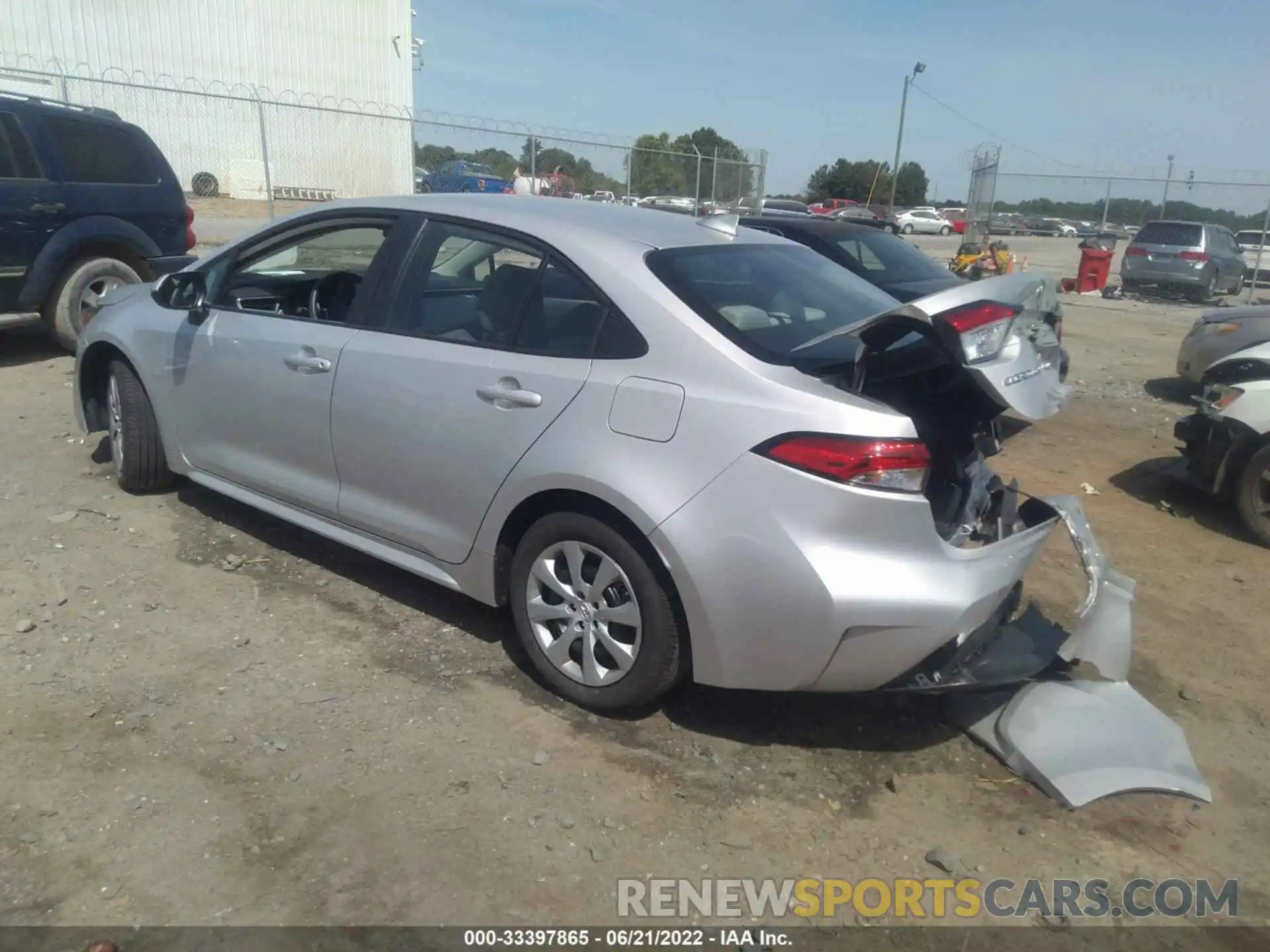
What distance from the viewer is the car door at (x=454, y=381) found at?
3.31 metres

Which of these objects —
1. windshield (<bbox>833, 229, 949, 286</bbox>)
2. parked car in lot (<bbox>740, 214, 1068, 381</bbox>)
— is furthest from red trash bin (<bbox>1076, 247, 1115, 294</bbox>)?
windshield (<bbox>833, 229, 949, 286</bbox>)

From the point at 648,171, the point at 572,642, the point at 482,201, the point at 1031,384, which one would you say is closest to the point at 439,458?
the point at 572,642

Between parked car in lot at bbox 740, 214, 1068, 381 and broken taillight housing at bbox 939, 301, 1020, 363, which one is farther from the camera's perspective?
parked car in lot at bbox 740, 214, 1068, 381

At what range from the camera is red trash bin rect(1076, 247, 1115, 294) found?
19625 millimetres

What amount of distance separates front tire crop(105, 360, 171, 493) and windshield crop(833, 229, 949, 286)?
510 cm

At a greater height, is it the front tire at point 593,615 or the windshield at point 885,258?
the windshield at point 885,258

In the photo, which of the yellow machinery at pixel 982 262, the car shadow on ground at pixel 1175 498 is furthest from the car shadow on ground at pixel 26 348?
the yellow machinery at pixel 982 262

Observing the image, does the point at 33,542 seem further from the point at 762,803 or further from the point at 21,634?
the point at 762,803

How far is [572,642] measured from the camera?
11.0ft

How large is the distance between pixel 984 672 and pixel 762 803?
84cm

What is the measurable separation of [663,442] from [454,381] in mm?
903

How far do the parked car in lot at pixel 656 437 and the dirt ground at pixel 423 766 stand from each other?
1.10 ft

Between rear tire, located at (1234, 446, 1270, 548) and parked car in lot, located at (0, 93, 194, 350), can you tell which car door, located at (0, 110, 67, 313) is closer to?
parked car in lot, located at (0, 93, 194, 350)

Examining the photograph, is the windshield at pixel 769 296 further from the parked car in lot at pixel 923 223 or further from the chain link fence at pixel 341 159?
the parked car in lot at pixel 923 223
